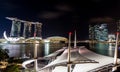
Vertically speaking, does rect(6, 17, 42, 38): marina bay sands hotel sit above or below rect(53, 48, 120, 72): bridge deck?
above

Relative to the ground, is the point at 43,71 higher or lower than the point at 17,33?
lower

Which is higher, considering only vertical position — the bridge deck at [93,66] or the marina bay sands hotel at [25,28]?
the marina bay sands hotel at [25,28]

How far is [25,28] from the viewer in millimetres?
12289

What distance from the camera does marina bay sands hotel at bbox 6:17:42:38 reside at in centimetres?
1187

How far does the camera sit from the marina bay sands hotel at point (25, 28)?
467 inches

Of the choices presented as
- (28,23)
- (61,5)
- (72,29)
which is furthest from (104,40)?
(28,23)

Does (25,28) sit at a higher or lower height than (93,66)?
higher

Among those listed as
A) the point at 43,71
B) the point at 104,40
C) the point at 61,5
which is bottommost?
the point at 43,71

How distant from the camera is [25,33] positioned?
12508 millimetres

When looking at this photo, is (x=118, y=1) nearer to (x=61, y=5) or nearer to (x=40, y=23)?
(x=61, y=5)

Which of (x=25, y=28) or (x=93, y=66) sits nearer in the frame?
(x=93, y=66)

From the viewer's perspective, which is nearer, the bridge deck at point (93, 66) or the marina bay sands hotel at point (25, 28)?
the bridge deck at point (93, 66)

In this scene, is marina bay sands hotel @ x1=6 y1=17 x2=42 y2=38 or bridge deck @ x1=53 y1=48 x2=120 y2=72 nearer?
bridge deck @ x1=53 y1=48 x2=120 y2=72

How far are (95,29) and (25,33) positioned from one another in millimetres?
2970
